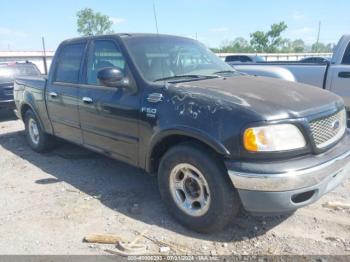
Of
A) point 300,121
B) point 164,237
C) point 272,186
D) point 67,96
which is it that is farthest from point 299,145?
point 67,96

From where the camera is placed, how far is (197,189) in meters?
3.32

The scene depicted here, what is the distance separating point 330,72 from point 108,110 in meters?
4.07

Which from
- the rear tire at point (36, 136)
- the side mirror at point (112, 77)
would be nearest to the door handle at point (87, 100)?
the side mirror at point (112, 77)

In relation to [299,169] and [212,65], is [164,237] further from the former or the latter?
[212,65]

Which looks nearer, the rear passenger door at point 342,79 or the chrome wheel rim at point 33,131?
the rear passenger door at point 342,79

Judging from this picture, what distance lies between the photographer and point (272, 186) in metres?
2.75

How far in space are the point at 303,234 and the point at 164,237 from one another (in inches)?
51.9

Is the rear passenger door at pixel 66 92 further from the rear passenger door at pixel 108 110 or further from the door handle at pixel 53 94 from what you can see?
the rear passenger door at pixel 108 110

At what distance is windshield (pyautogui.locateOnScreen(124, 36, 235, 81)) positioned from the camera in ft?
12.6

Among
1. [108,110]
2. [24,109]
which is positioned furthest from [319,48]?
[108,110]

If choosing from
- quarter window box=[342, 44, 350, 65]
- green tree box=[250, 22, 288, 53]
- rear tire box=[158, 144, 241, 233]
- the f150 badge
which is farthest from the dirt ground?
green tree box=[250, 22, 288, 53]

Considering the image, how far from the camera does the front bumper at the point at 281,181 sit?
108 inches

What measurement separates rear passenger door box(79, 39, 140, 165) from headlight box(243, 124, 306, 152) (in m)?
1.36

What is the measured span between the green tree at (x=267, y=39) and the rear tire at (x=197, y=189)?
43652mm
